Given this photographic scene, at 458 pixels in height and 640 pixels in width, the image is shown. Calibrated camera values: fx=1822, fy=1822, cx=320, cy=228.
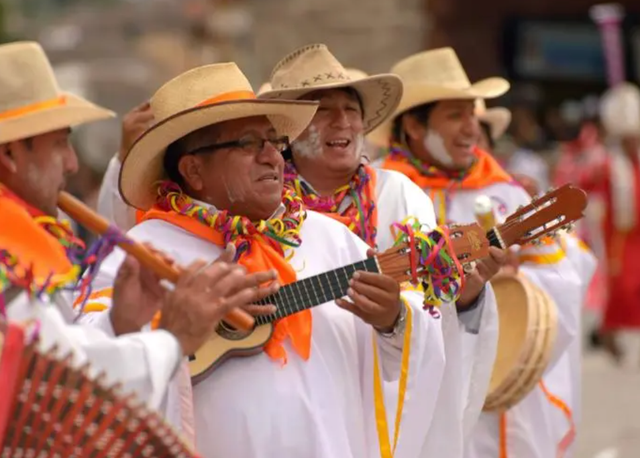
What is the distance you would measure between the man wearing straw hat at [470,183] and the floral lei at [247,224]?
7.60 feet

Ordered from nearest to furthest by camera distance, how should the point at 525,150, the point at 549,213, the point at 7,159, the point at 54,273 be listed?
the point at 54,273
the point at 7,159
the point at 549,213
the point at 525,150

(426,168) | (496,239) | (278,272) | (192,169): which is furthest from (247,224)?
(426,168)

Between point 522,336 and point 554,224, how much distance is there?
5.82 feet

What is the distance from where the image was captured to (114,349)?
408 cm

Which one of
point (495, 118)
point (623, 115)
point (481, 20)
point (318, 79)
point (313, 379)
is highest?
point (318, 79)

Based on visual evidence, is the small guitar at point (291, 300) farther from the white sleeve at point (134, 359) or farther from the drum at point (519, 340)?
the drum at point (519, 340)

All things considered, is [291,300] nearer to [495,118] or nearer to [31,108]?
[31,108]

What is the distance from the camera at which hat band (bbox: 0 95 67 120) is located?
15.5 feet

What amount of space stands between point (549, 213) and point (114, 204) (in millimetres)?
2119

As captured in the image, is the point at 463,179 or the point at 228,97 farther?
the point at 463,179

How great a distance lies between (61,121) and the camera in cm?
470

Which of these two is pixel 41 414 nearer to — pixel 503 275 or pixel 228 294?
pixel 228 294

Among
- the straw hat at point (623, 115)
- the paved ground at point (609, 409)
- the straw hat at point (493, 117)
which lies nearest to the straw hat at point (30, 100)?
the straw hat at point (493, 117)

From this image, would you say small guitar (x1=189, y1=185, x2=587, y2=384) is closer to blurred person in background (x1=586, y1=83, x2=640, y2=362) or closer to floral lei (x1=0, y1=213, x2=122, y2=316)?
floral lei (x1=0, y1=213, x2=122, y2=316)
